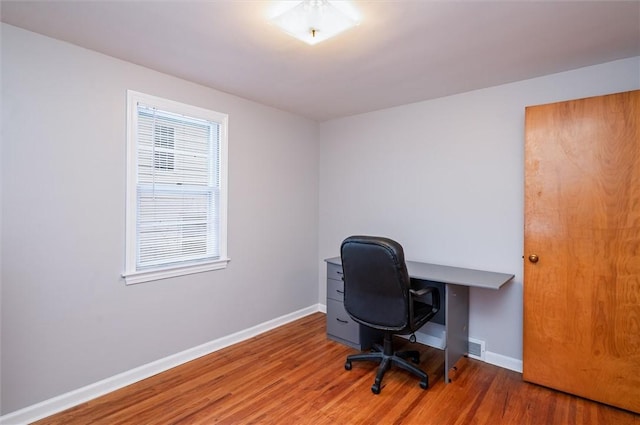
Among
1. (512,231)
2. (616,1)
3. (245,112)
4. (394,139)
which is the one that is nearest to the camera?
(616,1)

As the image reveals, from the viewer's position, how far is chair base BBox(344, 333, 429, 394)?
7.65 feet

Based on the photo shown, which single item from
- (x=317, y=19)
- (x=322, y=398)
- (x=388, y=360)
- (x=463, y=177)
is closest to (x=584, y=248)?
(x=463, y=177)

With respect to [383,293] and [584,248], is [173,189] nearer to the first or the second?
[383,293]

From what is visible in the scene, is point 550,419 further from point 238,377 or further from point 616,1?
point 616,1

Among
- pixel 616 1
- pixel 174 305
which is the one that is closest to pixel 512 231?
pixel 616 1

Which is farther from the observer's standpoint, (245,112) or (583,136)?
(245,112)

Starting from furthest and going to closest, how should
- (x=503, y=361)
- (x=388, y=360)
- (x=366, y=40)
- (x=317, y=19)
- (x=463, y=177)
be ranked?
(x=463, y=177)
(x=503, y=361)
(x=388, y=360)
(x=366, y=40)
(x=317, y=19)

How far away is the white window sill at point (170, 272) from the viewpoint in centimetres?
240

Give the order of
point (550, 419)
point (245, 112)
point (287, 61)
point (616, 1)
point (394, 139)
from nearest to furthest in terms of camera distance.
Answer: point (616, 1), point (550, 419), point (287, 61), point (245, 112), point (394, 139)

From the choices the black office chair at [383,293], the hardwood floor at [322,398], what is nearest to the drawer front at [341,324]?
the hardwood floor at [322,398]

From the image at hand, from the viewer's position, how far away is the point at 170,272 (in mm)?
2629

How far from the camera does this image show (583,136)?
7.23 ft

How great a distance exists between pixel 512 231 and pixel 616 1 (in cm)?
164

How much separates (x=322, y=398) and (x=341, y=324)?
0.92 m
